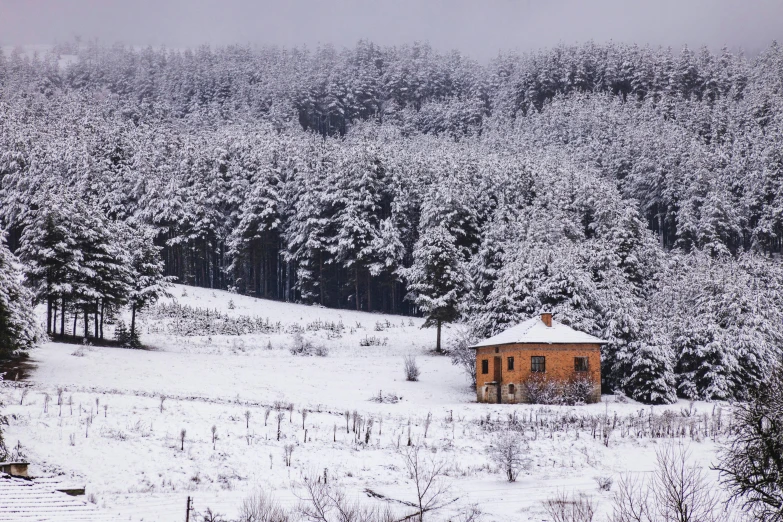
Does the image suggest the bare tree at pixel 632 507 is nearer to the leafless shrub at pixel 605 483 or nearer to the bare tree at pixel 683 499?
the bare tree at pixel 683 499

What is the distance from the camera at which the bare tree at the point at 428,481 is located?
1964 cm

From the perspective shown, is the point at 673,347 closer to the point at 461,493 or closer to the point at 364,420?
the point at 364,420

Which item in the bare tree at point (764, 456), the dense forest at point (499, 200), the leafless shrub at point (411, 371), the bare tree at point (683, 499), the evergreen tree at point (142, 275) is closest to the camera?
the bare tree at point (683, 499)

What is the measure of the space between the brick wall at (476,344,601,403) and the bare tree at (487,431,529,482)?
16229mm

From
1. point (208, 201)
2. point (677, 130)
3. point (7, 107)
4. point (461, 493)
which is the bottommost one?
point (461, 493)

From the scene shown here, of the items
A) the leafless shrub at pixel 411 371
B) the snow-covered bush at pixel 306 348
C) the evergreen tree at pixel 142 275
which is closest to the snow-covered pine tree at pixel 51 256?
the evergreen tree at pixel 142 275

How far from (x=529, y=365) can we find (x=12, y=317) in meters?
26.7

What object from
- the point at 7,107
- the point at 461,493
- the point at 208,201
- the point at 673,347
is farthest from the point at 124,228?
the point at 7,107

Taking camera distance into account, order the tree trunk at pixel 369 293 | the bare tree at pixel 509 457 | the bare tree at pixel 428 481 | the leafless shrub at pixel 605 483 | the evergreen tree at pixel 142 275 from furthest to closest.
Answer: the tree trunk at pixel 369 293 < the evergreen tree at pixel 142 275 < the bare tree at pixel 509 457 < the leafless shrub at pixel 605 483 < the bare tree at pixel 428 481

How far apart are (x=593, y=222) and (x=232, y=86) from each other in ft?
361

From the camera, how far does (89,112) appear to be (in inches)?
4692

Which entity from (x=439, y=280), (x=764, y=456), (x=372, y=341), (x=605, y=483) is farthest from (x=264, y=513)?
(x=372, y=341)

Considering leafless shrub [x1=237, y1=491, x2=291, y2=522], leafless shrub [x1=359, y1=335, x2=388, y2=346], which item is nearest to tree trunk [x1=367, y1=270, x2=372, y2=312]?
leafless shrub [x1=359, y1=335, x2=388, y2=346]

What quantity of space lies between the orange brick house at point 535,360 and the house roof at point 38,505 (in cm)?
2919
